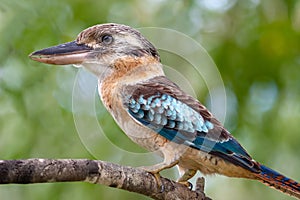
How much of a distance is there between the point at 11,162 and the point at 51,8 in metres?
2.91

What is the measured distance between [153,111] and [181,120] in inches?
6.7

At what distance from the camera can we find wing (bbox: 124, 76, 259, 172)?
155 inches

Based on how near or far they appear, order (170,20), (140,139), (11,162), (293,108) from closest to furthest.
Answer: (11,162) < (140,139) < (293,108) < (170,20)

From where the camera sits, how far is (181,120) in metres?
4.04

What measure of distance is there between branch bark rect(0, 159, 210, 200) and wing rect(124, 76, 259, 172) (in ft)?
1.05

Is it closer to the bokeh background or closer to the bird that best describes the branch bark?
the bird

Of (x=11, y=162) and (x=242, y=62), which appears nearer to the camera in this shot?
(x=11, y=162)

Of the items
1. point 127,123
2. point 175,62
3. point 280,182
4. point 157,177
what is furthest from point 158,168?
point 175,62

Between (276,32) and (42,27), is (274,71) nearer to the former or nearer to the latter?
(276,32)

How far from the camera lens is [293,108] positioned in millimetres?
5426

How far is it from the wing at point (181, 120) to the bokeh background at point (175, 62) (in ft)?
3.72

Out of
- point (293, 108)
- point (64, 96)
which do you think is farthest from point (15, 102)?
point (293, 108)

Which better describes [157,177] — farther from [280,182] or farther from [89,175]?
[280,182]

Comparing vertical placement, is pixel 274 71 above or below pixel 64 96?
above
